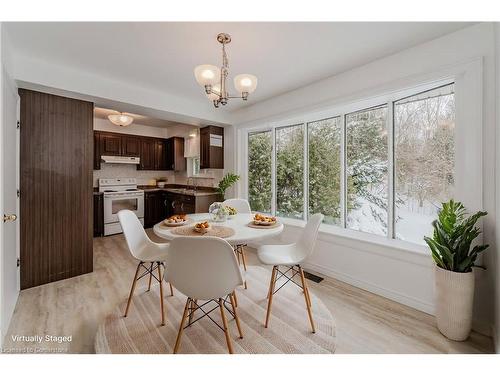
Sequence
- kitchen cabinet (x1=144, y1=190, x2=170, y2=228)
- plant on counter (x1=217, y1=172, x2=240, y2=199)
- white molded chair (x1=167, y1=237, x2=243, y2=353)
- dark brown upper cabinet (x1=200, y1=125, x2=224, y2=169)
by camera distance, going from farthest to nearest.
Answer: kitchen cabinet (x1=144, y1=190, x2=170, y2=228) < dark brown upper cabinet (x1=200, y1=125, x2=224, y2=169) < plant on counter (x1=217, y1=172, x2=240, y2=199) < white molded chair (x1=167, y1=237, x2=243, y2=353)

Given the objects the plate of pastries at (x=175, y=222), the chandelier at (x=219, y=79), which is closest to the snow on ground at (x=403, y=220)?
the chandelier at (x=219, y=79)

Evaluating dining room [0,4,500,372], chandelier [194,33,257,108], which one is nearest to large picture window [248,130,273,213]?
dining room [0,4,500,372]

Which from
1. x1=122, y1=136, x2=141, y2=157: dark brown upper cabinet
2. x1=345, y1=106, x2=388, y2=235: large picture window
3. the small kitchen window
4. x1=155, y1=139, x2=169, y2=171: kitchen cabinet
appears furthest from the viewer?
x1=155, y1=139, x2=169, y2=171: kitchen cabinet

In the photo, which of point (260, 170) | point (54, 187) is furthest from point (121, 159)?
point (260, 170)

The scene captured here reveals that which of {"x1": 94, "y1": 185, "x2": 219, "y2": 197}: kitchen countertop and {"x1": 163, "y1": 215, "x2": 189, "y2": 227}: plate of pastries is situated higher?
{"x1": 94, "y1": 185, "x2": 219, "y2": 197}: kitchen countertop

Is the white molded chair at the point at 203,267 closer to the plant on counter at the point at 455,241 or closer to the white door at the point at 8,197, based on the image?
the white door at the point at 8,197

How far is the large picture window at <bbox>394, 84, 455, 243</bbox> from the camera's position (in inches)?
80.4

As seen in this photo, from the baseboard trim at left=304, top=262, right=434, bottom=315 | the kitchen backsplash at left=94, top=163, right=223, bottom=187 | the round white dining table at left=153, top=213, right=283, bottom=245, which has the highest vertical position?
the kitchen backsplash at left=94, top=163, right=223, bottom=187

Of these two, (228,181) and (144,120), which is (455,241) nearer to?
(228,181)

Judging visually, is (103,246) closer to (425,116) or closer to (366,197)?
(366,197)

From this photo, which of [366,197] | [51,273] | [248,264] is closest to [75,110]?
[51,273]

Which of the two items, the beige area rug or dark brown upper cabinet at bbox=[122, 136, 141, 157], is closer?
the beige area rug

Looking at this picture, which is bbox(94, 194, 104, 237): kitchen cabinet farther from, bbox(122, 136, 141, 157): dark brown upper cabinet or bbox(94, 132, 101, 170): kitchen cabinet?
bbox(122, 136, 141, 157): dark brown upper cabinet

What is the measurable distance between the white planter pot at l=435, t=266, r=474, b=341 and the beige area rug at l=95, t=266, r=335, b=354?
0.82 metres
